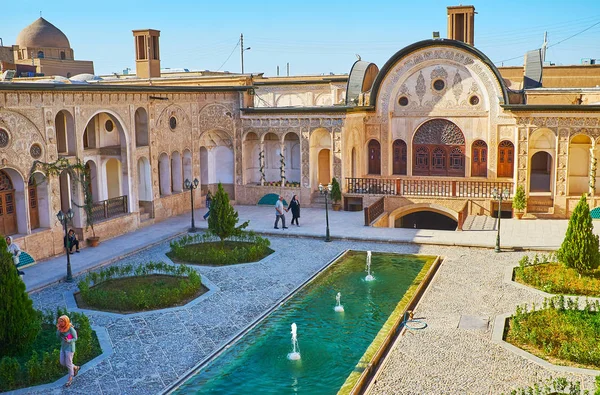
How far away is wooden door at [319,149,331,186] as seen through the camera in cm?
2686

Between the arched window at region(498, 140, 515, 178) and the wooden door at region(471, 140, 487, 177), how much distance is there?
2.08 ft

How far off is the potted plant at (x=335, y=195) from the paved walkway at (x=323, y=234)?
23.3 inches

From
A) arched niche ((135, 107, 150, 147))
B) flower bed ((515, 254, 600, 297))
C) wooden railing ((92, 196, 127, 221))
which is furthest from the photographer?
arched niche ((135, 107, 150, 147))

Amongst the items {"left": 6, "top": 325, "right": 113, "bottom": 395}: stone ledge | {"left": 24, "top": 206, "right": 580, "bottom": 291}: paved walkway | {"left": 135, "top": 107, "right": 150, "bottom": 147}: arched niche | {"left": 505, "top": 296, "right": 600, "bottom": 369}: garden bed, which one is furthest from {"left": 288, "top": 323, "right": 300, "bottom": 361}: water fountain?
{"left": 135, "top": 107, "right": 150, "bottom": 147}: arched niche

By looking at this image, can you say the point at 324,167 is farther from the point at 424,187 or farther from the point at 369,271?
the point at 369,271

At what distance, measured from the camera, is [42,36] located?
43.0 metres

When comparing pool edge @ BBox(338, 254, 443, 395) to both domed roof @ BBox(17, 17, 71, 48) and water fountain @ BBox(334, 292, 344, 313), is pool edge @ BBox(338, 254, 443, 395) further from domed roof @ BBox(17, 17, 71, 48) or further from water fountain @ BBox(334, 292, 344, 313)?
domed roof @ BBox(17, 17, 71, 48)

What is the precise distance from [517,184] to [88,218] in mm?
14876

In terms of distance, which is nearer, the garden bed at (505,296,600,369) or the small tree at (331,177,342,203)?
the garden bed at (505,296,600,369)

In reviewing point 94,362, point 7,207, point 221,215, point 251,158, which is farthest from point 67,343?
point 251,158

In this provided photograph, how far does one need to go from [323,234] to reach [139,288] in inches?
288

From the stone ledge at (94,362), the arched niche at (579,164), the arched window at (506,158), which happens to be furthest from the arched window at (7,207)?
the arched niche at (579,164)

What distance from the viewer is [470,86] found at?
2517 centimetres

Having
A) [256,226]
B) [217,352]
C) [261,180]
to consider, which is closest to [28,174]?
[256,226]
